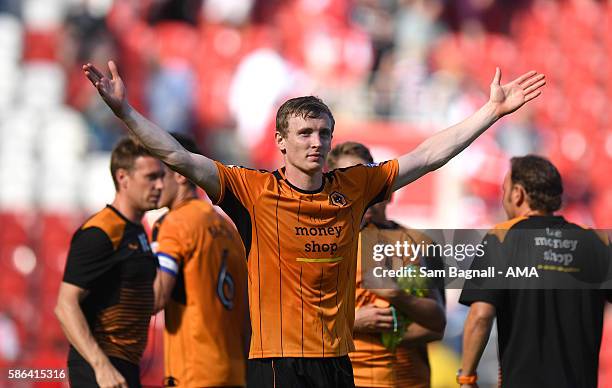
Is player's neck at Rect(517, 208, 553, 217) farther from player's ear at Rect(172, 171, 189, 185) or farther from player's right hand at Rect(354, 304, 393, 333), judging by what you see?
player's ear at Rect(172, 171, 189, 185)

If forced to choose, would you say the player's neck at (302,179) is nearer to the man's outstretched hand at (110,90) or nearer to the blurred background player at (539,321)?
the man's outstretched hand at (110,90)

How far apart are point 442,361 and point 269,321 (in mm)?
8970

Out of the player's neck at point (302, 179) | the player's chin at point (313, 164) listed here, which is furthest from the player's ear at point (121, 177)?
the player's chin at point (313, 164)

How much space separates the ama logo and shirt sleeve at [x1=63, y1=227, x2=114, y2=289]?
1460 mm

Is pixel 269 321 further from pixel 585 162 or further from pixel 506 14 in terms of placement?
pixel 506 14

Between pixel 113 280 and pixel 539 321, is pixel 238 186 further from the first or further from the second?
pixel 539 321

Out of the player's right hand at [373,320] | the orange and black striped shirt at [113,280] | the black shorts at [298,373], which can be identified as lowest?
the black shorts at [298,373]

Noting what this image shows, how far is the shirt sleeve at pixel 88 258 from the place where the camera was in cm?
490

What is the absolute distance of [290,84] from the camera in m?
16.1

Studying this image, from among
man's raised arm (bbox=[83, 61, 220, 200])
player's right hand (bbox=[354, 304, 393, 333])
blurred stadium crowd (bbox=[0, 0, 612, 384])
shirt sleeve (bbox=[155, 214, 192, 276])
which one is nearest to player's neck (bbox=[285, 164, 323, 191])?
man's raised arm (bbox=[83, 61, 220, 200])

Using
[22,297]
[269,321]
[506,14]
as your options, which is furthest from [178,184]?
[506,14]

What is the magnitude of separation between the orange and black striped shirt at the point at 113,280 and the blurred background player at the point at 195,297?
1.21ft

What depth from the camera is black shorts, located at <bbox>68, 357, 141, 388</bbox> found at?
4.91 m

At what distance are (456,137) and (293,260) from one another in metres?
0.97
